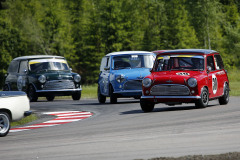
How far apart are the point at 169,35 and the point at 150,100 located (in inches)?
2756

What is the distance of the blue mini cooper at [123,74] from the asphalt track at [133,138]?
4937mm

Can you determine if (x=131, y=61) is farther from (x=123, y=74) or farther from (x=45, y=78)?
(x=45, y=78)

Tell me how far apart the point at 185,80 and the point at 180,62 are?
123 centimetres

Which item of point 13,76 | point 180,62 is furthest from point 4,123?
point 13,76

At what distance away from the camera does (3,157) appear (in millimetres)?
8641

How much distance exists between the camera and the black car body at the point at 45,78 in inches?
948

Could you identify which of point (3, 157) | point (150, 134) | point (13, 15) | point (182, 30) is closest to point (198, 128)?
point (150, 134)

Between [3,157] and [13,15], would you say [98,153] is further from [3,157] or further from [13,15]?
[13,15]

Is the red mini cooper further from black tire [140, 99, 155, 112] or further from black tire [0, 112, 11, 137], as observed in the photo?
black tire [0, 112, 11, 137]

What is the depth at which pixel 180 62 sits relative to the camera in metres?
16.3

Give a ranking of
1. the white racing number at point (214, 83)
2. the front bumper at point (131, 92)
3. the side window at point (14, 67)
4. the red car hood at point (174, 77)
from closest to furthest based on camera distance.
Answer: the red car hood at point (174, 77) < the white racing number at point (214, 83) < the front bumper at point (131, 92) < the side window at point (14, 67)

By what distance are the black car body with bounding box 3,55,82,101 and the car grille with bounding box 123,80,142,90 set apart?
16.2 ft

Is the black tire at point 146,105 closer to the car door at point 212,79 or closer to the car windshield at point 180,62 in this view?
the car windshield at point 180,62

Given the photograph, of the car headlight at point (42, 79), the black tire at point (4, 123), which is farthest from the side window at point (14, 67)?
the black tire at point (4, 123)
